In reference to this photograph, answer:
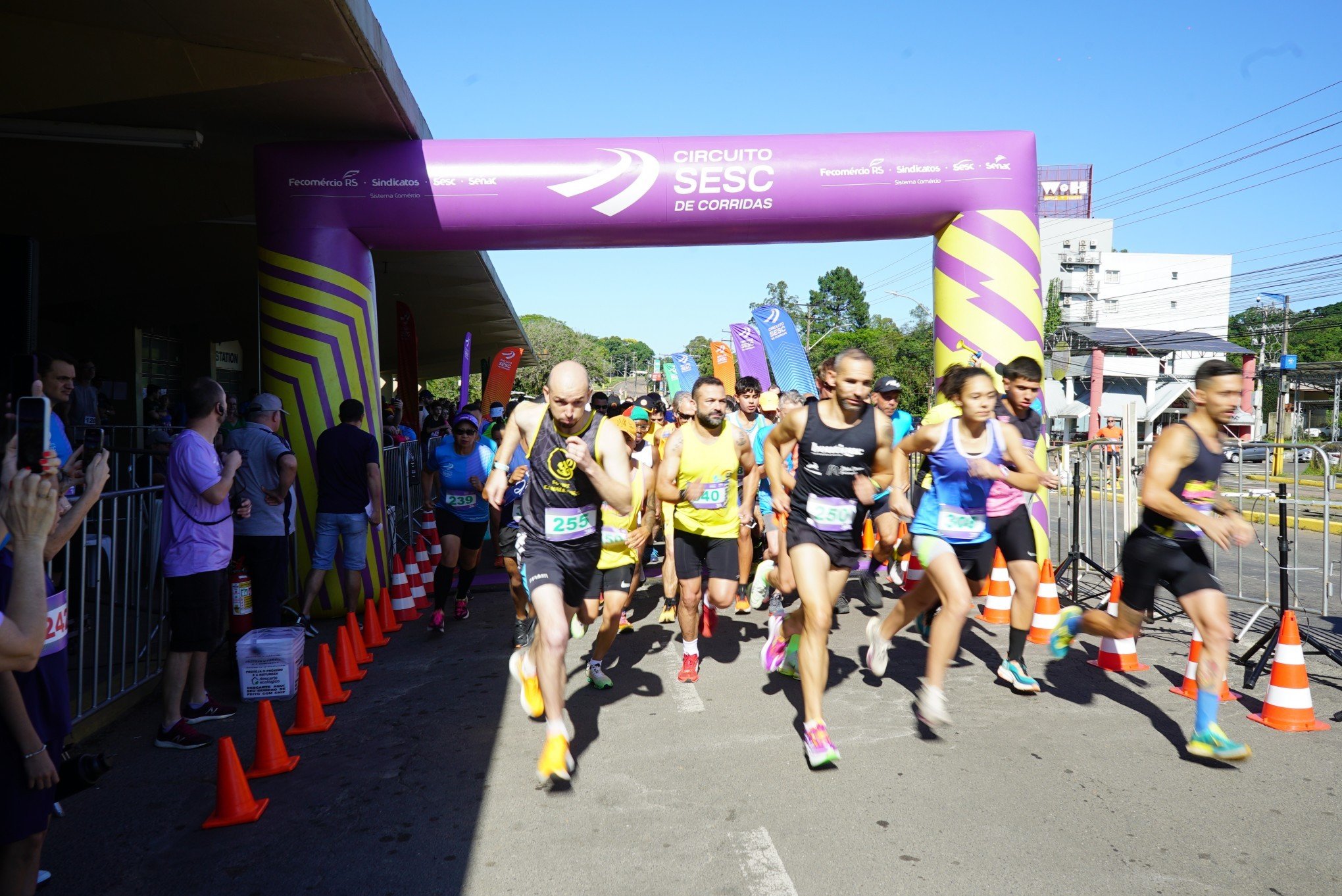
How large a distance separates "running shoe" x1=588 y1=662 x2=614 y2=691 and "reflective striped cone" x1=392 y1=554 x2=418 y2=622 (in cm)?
309

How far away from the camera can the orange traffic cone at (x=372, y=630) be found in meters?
7.47

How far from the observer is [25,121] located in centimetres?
785

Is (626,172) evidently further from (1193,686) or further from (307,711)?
(1193,686)

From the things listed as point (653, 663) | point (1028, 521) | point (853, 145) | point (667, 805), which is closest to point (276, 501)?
point (653, 663)

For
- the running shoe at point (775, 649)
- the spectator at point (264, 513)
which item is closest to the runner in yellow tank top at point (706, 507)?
the running shoe at point (775, 649)

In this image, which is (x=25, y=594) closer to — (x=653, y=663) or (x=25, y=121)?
(x=653, y=663)

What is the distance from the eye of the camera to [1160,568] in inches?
189

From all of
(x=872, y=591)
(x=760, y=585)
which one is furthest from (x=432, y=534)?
(x=872, y=591)

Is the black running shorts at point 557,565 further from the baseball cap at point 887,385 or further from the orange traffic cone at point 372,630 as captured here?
the baseball cap at point 887,385

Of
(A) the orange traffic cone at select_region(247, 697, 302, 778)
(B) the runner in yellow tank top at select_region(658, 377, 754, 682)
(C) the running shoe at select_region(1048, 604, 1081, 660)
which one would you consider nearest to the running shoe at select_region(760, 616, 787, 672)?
(B) the runner in yellow tank top at select_region(658, 377, 754, 682)

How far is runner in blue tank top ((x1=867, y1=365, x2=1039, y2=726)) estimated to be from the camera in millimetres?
5117

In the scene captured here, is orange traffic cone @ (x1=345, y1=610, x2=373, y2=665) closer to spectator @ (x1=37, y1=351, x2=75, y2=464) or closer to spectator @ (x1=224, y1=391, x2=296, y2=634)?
spectator @ (x1=224, y1=391, x2=296, y2=634)

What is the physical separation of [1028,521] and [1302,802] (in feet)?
A: 7.30

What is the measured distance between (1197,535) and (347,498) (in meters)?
6.10
